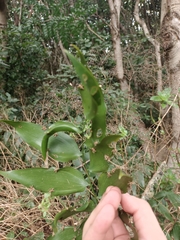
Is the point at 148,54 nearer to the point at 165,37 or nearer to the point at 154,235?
the point at 165,37

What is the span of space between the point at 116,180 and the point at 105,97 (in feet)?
5.79

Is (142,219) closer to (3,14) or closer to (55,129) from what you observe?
(55,129)

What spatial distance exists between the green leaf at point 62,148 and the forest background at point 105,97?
79mm

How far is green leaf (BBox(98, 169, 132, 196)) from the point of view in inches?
14.0

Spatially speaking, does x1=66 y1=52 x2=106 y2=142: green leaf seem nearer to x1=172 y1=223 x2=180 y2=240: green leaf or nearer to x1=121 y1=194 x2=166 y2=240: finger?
x1=121 y1=194 x2=166 y2=240: finger

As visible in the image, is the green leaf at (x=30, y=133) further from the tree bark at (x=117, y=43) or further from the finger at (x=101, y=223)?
the tree bark at (x=117, y=43)

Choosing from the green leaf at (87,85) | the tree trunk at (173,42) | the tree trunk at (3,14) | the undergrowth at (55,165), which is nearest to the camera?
the green leaf at (87,85)

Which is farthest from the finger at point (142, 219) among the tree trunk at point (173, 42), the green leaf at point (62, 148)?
the tree trunk at point (173, 42)

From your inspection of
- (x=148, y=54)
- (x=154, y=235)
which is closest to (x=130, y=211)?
(x=154, y=235)

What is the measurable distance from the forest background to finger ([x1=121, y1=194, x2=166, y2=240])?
0.16m

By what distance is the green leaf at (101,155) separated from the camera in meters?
0.38

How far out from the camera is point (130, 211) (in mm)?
409

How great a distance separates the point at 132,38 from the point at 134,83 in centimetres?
109

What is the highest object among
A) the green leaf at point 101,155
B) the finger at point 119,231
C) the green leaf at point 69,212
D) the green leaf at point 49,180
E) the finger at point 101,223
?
the green leaf at point 101,155
